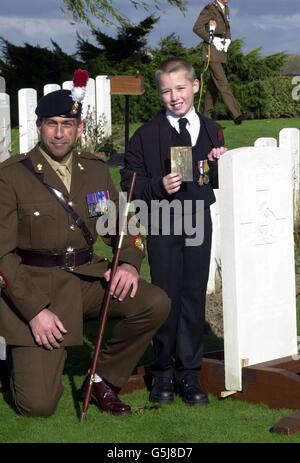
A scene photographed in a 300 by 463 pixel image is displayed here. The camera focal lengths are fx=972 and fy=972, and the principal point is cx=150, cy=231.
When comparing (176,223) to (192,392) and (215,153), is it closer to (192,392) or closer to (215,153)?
(215,153)

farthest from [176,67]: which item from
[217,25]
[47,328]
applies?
[217,25]

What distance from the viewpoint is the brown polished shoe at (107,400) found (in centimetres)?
491

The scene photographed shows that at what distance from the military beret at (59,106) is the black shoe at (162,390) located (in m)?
1.47

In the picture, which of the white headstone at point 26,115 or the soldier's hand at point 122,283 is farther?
the white headstone at point 26,115

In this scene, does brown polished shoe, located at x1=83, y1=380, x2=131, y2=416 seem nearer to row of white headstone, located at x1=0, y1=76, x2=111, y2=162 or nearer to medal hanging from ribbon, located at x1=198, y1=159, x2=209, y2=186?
medal hanging from ribbon, located at x1=198, y1=159, x2=209, y2=186

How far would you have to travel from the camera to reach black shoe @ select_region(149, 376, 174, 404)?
511cm

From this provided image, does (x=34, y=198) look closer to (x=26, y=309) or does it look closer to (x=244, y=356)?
(x=26, y=309)

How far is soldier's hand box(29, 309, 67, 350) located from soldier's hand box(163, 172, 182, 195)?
0.86 m

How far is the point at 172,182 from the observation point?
4.82 meters

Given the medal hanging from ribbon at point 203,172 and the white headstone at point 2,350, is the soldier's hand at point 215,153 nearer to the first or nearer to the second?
the medal hanging from ribbon at point 203,172

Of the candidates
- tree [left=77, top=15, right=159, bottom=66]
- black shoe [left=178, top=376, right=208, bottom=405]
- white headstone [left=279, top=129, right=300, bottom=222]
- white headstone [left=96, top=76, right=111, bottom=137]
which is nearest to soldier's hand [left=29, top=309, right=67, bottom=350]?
black shoe [left=178, top=376, right=208, bottom=405]

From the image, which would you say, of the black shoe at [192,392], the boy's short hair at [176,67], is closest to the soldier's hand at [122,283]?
the black shoe at [192,392]

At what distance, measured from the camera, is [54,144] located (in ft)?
16.4
